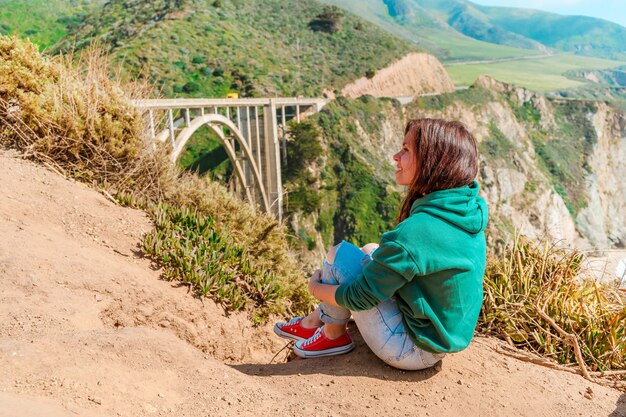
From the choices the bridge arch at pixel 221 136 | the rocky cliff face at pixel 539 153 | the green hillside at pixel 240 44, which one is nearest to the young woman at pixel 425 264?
the bridge arch at pixel 221 136

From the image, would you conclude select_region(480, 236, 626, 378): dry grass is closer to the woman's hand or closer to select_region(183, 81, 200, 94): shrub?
the woman's hand

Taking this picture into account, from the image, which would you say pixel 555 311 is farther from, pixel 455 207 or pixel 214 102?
pixel 214 102

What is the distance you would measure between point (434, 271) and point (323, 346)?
1.04 metres

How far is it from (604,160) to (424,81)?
29379 mm

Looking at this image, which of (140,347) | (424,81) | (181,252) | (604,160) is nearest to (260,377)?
(140,347)

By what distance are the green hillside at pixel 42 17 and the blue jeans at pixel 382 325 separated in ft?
172

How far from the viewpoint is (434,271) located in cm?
242

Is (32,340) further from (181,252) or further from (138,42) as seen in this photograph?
(138,42)

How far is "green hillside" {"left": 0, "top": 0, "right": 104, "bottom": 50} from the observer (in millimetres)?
48812

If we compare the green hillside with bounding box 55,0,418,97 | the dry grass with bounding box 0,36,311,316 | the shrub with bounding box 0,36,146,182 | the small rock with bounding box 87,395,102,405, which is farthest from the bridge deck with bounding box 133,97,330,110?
the green hillside with bounding box 55,0,418,97

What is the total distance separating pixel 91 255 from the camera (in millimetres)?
3855

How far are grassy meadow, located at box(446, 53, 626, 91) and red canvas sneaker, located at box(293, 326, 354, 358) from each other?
105m

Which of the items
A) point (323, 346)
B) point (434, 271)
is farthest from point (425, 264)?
point (323, 346)

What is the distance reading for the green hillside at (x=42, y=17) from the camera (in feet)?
160
